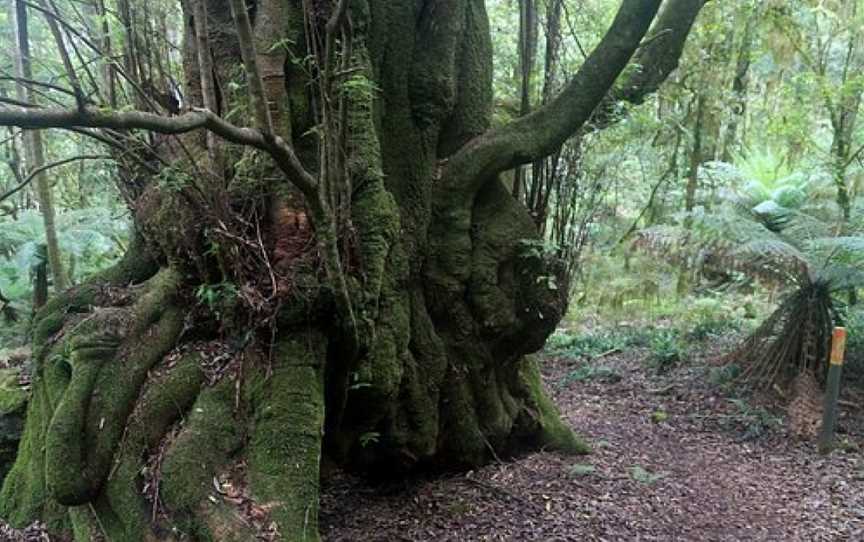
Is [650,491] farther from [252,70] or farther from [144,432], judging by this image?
[252,70]

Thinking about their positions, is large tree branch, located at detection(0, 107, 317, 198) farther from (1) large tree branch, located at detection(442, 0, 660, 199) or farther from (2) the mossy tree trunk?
(1) large tree branch, located at detection(442, 0, 660, 199)

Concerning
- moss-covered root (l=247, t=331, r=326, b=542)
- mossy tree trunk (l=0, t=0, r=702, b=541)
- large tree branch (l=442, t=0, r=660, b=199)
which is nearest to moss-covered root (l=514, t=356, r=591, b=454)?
mossy tree trunk (l=0, t=0, r=702, b=541)

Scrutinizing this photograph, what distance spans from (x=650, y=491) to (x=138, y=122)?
4.34 m

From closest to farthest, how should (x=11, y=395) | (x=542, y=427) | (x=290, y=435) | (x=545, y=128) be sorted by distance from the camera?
(x=290, y=435) < (x=545, y=128) < (x=11, y=395) < (x=542, y=427)

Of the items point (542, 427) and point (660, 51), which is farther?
point (542, 427)

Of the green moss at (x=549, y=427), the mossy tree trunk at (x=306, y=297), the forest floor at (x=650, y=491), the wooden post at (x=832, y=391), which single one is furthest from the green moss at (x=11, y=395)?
the wooden post at (x=832, y=391)

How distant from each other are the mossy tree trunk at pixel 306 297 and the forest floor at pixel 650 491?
37cm

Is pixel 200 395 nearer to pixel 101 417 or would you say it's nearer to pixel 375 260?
pixel 101 417

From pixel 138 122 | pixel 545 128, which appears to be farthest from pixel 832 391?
pixel 138 122

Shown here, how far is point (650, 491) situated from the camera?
186 inches

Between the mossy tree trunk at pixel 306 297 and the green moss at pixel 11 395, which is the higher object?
the mossy tree trunk at pixel 306 297

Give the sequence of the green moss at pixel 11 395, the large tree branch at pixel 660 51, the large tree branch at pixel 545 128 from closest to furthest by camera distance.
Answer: the large tree branch at pixel 545 128, the green moss at pixel 11 395, the large tree branch at pixel 660 51

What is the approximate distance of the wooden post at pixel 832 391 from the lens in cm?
548

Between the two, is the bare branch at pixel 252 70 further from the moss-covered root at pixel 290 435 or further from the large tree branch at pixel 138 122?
the moss-covered root at pixel 290 435
